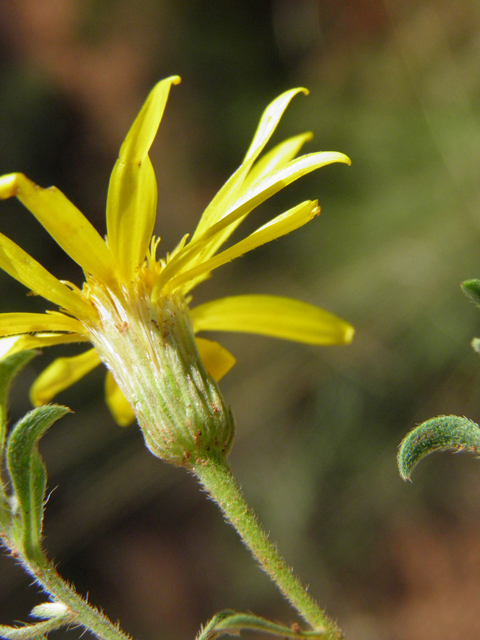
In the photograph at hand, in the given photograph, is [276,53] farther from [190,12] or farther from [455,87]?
[455,87]

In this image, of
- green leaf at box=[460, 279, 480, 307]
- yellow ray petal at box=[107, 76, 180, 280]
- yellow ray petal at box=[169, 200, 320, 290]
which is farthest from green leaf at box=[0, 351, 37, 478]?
green leaf at box=[460, 279, 480, 307]

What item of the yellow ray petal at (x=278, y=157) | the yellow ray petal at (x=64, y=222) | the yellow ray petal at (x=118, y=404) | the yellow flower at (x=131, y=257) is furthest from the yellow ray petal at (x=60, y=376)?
the yellow ray petal at (x=278, y=157)

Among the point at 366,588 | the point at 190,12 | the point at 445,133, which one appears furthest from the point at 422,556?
the point at 190,12

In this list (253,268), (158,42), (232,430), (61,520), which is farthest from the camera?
(158,42)

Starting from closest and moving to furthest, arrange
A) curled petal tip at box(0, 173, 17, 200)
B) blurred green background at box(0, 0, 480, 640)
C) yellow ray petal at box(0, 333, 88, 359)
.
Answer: curled petal tip at box(0, 173, 17, 200) → yellow ray petal at box(0, 333, 88, 359) → blurred green background at box(0, 0, 480, 640)

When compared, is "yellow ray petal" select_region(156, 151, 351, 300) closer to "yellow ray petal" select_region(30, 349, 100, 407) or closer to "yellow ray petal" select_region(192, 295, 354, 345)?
"yellow ray petal" select_region(192, 295, 354, 345)

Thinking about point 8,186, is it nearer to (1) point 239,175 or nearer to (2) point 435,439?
(1) point 239,175
